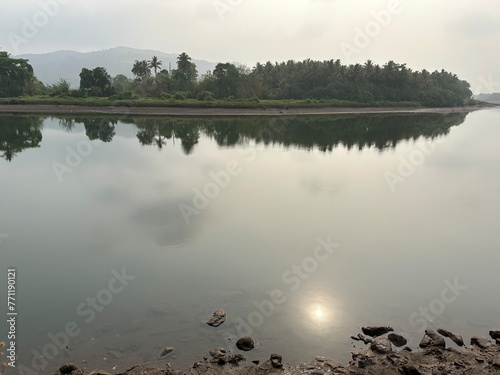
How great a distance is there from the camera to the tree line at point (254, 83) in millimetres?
59062

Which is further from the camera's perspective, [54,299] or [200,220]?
[200,220]

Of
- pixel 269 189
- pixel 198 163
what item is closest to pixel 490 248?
pixel 269 189

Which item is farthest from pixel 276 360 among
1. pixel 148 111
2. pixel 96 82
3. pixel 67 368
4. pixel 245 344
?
pixel 96 82

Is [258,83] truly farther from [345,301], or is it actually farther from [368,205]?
[345,301]

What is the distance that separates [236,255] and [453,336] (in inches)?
199

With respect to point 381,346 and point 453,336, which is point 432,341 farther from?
point 381,346

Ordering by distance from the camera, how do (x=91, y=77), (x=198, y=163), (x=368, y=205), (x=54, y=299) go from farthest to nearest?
1. (x=91, y=77)
2. (x=198, y=163)
3. (x=368, y=205)
4. (x=54, y=299)

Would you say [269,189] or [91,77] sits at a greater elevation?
[91,77]

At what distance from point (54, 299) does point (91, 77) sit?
6111cm

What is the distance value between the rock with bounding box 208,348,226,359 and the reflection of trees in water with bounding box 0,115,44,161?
20.4 metres

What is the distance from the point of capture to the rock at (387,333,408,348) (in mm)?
6477

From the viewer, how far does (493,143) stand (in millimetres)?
33500

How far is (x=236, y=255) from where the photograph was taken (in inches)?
374

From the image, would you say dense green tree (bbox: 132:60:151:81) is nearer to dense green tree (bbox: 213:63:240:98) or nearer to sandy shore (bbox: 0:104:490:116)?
dense green tree (bbox: 213:63:240:98)
